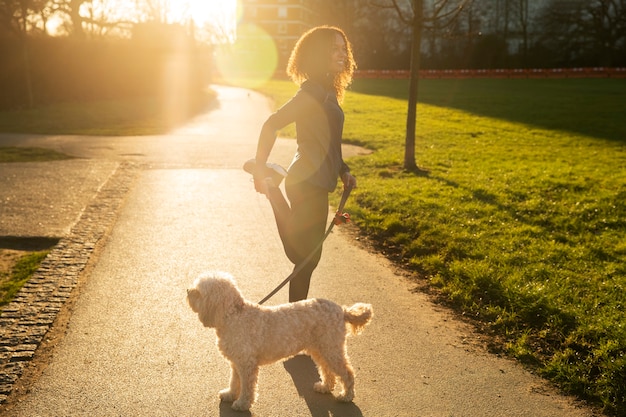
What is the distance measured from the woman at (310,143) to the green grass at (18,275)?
2922 mm

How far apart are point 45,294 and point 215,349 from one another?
2025 mm

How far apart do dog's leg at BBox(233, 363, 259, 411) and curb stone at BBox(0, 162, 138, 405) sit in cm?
146

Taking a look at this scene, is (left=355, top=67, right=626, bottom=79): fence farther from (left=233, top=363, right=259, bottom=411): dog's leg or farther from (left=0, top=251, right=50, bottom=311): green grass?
(left=233, top=363, right=259, bottom=411): dog's leg

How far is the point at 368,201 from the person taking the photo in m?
9.87

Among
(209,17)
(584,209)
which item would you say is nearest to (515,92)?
(584,209)

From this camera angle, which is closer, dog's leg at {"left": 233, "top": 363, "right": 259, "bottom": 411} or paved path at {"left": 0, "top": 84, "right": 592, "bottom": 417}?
dog's leg at {"left": 233, "top": 363, "right": 259, "bottom": 411}

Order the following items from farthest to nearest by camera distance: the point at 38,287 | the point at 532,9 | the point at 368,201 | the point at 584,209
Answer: the point at 532,9
the point at 368,201
the point at 584,209
the point at 38,287

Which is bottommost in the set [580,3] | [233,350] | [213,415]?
[213,415]

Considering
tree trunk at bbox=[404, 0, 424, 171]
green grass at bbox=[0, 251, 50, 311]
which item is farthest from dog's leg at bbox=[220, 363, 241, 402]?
tree trunk at bbox=[404, 0, 424, 171]

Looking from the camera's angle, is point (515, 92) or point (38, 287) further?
point (515, 92)

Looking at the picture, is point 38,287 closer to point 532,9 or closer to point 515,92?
point 515,92

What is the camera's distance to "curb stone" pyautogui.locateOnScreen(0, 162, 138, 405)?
4500mm

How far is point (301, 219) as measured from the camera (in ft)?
14.8

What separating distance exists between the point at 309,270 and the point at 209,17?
327 feet
